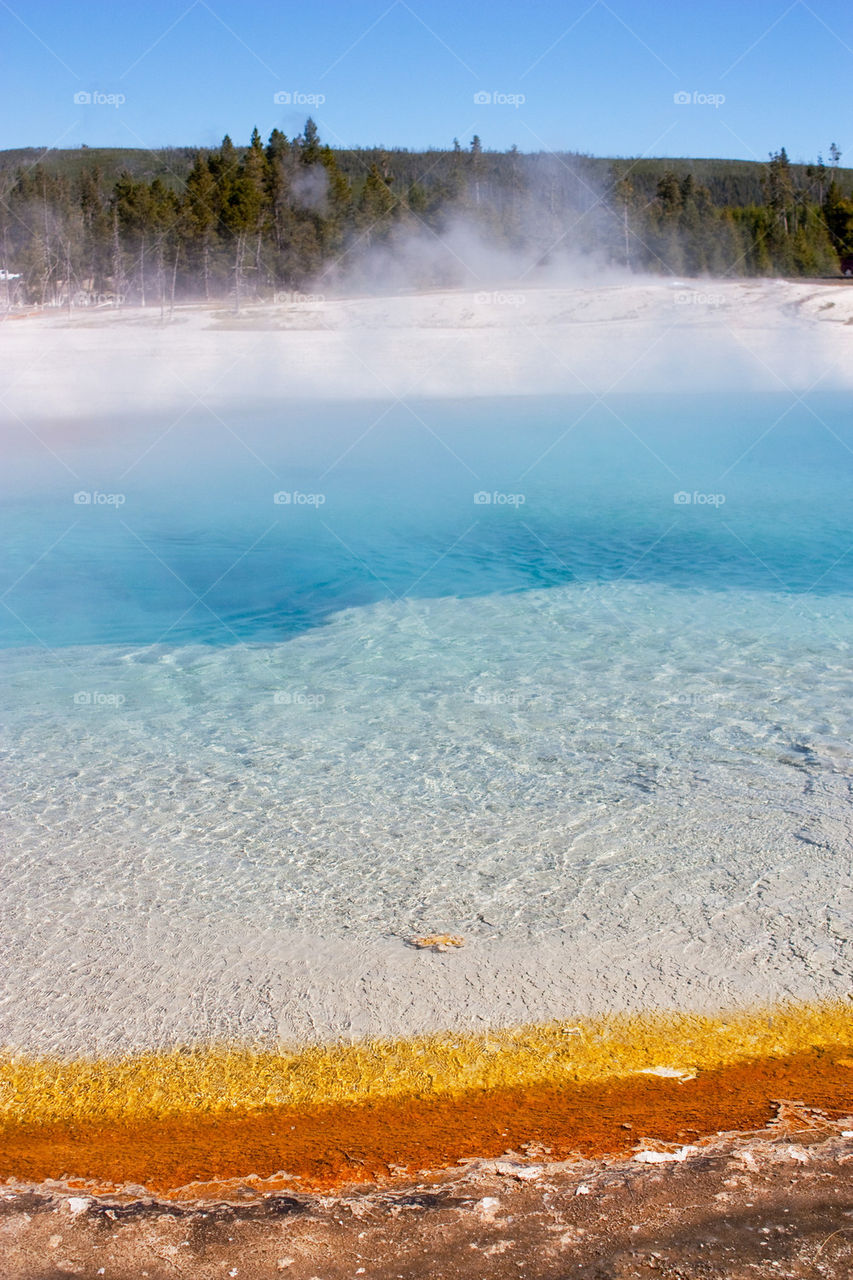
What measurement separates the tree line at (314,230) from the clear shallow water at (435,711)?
2004 centimetres

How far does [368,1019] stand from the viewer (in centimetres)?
294

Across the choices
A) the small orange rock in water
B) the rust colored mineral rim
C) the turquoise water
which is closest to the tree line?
the turquoise water

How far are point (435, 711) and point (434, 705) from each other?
0.09m

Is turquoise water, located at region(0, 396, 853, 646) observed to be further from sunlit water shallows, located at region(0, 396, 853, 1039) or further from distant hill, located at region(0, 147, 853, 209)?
distant hill, located at region(0, 147, 853, 209)

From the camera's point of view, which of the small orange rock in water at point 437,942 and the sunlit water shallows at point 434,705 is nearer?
the small orange rock in water at point 437,942

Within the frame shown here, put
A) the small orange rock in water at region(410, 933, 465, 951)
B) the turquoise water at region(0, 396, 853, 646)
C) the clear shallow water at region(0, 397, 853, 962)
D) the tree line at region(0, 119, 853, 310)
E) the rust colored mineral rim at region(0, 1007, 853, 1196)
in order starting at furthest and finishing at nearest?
the tree line at region(0, 119, 853, 310) < the turquoise water at region(0, 396, 853, 646) < the clear shallow water at region(0, 397, 853, 962) < the small orange rock in water at region(410, 933, 465, 951) < the rust colored mineral rim at region(0, 1007, 853, 1196)

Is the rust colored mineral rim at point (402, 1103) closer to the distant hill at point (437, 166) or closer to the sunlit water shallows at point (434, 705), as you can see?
the sunlit water shallows at point (434, 705)

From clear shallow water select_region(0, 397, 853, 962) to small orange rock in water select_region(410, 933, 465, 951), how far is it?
0.22 ft

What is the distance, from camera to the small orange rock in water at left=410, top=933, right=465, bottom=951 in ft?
10.8

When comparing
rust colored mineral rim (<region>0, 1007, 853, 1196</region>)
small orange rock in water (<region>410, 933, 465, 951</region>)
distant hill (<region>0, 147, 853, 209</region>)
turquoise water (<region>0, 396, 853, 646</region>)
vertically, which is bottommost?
rust colored mineral rim (<region>0, 1007, 853, 1196</region>)

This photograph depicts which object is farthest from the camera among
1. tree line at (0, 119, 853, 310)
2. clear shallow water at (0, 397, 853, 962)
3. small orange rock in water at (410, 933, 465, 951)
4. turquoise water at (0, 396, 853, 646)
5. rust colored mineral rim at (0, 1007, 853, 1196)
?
tree line at (0, 119, 853, 310)

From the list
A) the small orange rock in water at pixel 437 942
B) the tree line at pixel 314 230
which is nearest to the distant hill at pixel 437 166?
the tree line at pixel 314 230

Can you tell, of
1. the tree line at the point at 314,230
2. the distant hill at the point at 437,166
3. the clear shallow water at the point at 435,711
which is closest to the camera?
the clear shallow water at the point at 435,711

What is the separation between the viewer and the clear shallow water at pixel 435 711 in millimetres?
3611
